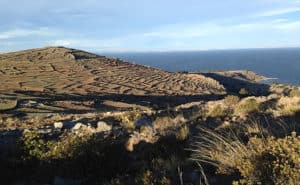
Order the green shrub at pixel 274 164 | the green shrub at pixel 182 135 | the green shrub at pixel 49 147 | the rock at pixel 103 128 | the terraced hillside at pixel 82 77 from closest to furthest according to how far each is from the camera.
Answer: the green shrub at pixel 274 164, the green shrub at pixel 49 147, the green shrub at pixel 182 135, the rock at pixel 103 128, the terraced hillside at pixel 82 77

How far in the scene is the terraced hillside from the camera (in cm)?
4328

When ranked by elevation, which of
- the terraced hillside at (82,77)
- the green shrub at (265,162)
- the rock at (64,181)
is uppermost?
the green shrub at (265,162)

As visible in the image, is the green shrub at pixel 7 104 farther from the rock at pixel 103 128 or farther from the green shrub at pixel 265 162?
Result: the green shrub at pixel 265 162

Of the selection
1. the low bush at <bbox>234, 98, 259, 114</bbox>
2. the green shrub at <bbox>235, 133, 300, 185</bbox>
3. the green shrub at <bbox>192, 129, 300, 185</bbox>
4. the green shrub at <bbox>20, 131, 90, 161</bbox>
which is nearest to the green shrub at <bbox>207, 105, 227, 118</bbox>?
the low bush at <bbox>234, 98, 259, 114</bbox>

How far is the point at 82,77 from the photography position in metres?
48.9

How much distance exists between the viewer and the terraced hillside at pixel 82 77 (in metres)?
43.3

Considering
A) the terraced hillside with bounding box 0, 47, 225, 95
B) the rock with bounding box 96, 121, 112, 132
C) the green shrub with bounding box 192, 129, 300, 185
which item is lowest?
the terraced hillside with bounding box 0, 47, 225, 95

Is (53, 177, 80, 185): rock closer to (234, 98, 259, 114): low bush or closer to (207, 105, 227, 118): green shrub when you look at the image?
(207, 105, 227, 118): green shrub

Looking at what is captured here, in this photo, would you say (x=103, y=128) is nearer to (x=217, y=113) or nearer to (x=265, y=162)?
(x=217, y=113)

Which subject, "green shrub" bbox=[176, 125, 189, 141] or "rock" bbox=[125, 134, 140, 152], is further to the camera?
"green shrub" bbox=[176, 125, 189, 141]

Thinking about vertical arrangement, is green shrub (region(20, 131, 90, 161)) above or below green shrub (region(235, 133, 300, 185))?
below

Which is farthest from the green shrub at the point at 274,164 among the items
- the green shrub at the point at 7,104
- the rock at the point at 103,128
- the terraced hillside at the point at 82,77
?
the terraced hillside at the point at 82,77

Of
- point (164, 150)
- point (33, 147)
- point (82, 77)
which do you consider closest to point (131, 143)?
point (164, 150)

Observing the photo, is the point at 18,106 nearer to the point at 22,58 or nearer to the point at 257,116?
the point at 257,116
